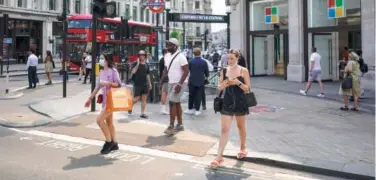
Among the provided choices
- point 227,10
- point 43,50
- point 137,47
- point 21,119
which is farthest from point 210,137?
point 43,50

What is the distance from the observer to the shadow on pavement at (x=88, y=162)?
20.5 ft

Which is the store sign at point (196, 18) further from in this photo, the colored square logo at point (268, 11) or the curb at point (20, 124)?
the curb at point (20, 124)

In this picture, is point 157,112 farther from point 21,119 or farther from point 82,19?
point 82,19

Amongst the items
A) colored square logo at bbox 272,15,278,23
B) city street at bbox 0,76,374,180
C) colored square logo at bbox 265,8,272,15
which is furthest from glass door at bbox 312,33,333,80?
city street at bbox 0,76,374,180

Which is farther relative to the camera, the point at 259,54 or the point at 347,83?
the point at 259,54

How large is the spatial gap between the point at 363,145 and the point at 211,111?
4.82 metres

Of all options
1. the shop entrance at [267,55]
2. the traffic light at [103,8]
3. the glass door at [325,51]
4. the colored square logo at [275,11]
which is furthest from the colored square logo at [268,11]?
the traffic light at [103,8]

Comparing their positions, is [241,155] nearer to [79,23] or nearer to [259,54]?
[259,54]

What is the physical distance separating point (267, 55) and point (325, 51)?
394 cm

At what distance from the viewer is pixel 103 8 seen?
11.2 m

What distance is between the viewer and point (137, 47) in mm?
32844

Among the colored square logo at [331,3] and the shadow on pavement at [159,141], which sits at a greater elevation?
the colored square logo at [331,3]

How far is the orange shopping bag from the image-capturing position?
6.96 m

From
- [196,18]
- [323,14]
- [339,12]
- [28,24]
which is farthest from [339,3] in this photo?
[28,24]
